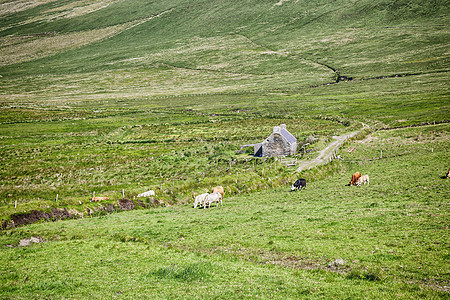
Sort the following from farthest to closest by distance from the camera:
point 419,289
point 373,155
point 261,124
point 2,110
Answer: point 2,110
point 261,124
point 373,155
point 419,289

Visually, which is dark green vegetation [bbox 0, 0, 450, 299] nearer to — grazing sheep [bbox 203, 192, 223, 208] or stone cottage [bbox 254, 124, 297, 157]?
grazing sheep [bbox 203, 192, 223, 208]

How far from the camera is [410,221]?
832 inches

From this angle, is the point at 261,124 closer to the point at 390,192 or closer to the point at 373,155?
the point at 373,155

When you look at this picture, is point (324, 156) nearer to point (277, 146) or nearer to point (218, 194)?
point (277, 146)

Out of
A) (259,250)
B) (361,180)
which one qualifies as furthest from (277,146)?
(259,250)

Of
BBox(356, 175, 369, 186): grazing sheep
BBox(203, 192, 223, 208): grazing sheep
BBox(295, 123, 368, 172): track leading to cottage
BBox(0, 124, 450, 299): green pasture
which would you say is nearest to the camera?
BBox(0, 124, 450, 299): green pasture

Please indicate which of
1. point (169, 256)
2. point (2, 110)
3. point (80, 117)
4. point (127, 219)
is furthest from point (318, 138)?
point (2, 110)

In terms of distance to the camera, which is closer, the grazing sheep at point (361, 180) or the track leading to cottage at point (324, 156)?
the grazing sheep at point (361, 180)

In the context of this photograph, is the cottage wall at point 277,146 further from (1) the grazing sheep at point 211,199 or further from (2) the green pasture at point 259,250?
(1) the grazing sheep at point 211,199

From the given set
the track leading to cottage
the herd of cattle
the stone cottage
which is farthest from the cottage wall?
the herd of cattle

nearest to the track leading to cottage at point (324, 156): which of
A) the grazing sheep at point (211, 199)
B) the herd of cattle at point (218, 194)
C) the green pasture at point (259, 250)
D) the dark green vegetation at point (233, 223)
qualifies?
the dark green vegetation at point (233, 223)

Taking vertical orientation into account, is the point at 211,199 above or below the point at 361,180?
above

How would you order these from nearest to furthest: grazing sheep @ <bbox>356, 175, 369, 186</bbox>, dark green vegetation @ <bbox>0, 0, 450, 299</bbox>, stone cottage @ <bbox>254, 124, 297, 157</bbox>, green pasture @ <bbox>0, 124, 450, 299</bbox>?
green pasture @ <bbox>0, 124, 450, 299</bbox>, dark green vegetation @ <bbox>0, 0, 450, 299</bbox>, grazing sheep @ <bbox>356, 175, 369, 186</bbox>, stone cottage @ <bbox>254, 124, 297, 157</bbox>

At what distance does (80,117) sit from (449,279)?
477 feet
